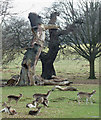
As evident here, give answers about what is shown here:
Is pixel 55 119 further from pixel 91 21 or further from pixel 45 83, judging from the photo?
pixel 91 21

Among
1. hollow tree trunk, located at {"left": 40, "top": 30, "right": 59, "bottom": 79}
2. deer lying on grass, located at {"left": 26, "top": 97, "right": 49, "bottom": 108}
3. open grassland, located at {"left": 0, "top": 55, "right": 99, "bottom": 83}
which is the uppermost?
hollow tree trunk, located at {"left": 40, "top": 30, "right": 59, "bottom": 79}

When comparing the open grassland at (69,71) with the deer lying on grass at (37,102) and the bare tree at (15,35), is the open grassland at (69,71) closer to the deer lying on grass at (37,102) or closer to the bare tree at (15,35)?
the bare tree at (15,35)

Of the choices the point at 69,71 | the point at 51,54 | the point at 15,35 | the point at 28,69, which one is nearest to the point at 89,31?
the point at 51,54

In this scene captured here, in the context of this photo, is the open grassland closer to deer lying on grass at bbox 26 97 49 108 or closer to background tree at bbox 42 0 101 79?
background tree at bbox 42 0 101 79

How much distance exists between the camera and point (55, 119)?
12703mm

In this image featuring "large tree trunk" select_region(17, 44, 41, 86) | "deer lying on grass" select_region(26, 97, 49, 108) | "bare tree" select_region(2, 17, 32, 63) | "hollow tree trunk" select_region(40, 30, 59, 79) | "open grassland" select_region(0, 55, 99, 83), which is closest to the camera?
"deer lying on grass" select_region(26, 97, 49, 108)

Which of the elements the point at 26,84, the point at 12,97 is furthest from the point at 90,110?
the point at 26,84

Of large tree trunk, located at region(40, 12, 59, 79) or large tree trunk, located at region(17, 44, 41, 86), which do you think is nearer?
large tree trunk, located at region(17, 44, 41, 86)

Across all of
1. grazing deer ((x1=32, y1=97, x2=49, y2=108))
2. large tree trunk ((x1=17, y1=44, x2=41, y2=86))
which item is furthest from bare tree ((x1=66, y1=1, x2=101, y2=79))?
grazing deer ((x1=32, y1=97, x2=49, y2=108))

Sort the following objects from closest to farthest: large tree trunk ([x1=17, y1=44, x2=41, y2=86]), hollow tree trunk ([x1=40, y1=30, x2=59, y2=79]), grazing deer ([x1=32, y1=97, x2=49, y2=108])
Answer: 1. grazing deer ([x1=32, y1=97, x2=49, y2=108])
2. large tree trunk ([x1=17, y1=44, x2=41, y2=86])
3. hollow tree trunk ([x1=40, y1=30, x2=59, y2=79])

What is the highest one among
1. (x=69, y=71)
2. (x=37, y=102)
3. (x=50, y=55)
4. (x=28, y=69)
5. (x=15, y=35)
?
(x=15, y=35)

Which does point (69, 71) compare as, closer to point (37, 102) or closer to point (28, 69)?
point (28, 69)

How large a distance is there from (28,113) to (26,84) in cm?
1504

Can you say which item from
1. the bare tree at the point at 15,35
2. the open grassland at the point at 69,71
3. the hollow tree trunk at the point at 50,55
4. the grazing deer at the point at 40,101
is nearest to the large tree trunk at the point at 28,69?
the open grassland at the point at 69,71
